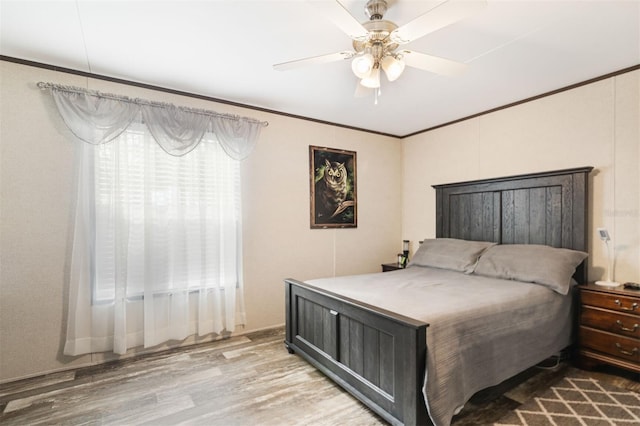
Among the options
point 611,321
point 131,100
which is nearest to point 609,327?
point 611,321

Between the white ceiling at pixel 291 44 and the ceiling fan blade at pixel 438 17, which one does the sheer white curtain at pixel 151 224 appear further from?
the ceiling fan blade at pixel 438 17

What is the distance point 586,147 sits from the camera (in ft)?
9.84

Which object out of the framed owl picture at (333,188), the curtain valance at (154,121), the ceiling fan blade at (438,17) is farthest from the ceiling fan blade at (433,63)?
the framed owl picture at (333,188)

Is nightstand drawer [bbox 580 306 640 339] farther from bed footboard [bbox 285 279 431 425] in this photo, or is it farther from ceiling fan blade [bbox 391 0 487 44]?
ceiling fan blade [bbox 391 0 487 44]

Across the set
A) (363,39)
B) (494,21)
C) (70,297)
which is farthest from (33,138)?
(494,21)

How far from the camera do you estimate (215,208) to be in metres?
3.29

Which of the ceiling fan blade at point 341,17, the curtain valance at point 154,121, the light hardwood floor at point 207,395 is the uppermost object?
the ceiling fan blade at point 341,17

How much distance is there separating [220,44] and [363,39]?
1.12 meters

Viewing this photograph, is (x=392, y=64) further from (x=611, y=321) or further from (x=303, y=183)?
(x=611, y=321)

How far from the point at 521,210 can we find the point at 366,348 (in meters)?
2.43

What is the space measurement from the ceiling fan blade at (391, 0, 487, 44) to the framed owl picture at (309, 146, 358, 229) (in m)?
2.28

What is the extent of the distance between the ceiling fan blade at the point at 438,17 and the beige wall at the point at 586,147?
232cm

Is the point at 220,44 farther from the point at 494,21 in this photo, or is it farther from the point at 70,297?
the point at 70,297

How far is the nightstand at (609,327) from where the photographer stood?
7.89 feet
